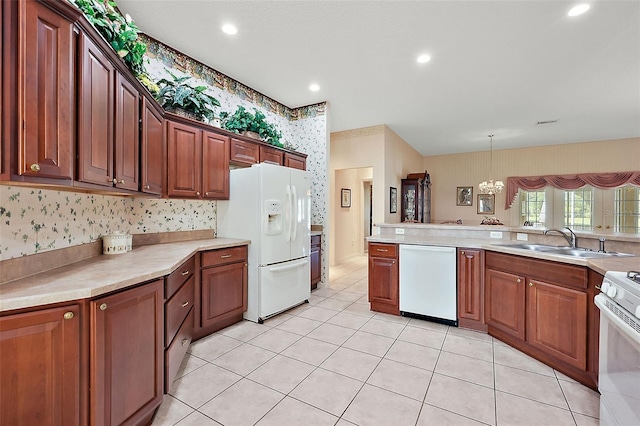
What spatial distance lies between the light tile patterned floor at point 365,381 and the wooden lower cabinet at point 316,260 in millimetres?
1250

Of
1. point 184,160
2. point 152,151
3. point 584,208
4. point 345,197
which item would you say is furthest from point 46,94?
point 584,208

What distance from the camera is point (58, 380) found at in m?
1.09

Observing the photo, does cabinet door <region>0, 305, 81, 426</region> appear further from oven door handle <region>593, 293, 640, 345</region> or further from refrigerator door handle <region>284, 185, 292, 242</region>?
oven door handle <region>593, 293, 640, 345</region>

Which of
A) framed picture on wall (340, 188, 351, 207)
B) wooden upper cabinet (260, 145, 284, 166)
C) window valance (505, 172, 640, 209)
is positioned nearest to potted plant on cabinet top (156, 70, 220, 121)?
wooden upper cabinet (260, 145, 284, 166)

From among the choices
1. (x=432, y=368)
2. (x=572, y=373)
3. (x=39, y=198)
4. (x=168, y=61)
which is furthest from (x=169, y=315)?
(x=572, y=373)

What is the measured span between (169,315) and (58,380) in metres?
0.67

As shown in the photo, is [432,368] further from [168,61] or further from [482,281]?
[168,61]

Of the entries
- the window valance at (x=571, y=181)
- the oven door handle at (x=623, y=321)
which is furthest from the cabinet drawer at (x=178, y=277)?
the window valance at (x=571, y=181)

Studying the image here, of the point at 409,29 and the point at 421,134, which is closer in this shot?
the point at 409,29

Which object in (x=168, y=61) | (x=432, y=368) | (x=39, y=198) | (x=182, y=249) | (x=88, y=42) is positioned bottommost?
(x=432, y=368)

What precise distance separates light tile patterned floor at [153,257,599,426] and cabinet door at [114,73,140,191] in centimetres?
146

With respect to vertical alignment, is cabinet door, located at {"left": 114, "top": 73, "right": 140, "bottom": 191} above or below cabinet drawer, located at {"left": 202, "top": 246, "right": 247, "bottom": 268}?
above

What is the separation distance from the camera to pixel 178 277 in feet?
6.40

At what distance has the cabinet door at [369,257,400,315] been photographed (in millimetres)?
3125
